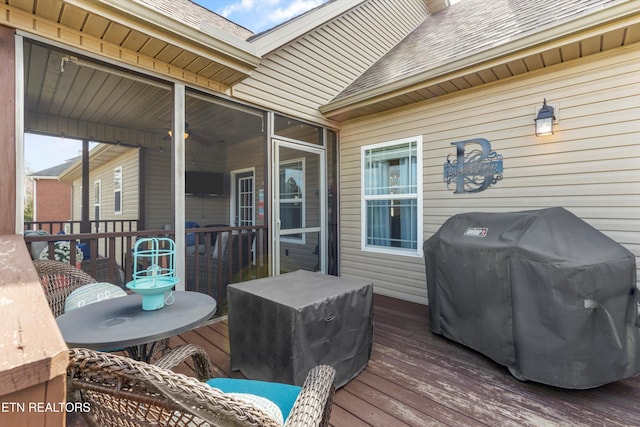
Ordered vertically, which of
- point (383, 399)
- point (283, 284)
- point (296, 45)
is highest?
point (296, 45)

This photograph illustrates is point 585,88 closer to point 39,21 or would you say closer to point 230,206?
point 39,21

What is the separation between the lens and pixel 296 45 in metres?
4.28

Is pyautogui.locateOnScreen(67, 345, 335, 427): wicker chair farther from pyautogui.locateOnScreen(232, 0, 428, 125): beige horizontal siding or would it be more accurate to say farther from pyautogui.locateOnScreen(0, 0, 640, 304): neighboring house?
pyautogui.locateOnScreen(232, 0, 428, 125): beige horizontal siding

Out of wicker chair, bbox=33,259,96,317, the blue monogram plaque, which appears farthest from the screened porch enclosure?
the blue monogram plaque

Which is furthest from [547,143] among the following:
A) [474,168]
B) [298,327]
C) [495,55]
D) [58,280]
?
[58,280]

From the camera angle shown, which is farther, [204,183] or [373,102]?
[204,183]

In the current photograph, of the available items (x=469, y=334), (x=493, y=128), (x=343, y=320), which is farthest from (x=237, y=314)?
(x=493, y=128)

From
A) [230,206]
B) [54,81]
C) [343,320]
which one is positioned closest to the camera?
[343,320]

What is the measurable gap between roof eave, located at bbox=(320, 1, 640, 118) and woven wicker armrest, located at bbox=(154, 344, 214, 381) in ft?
12.2

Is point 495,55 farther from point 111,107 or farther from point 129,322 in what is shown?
point 111,107

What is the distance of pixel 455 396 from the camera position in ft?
6.93

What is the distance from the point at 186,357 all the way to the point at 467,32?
17.2ft

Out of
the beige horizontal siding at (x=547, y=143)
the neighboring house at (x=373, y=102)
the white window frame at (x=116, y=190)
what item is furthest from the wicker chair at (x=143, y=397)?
the white window frame at (x=116, y=190)

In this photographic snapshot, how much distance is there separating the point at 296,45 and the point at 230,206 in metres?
5.22
